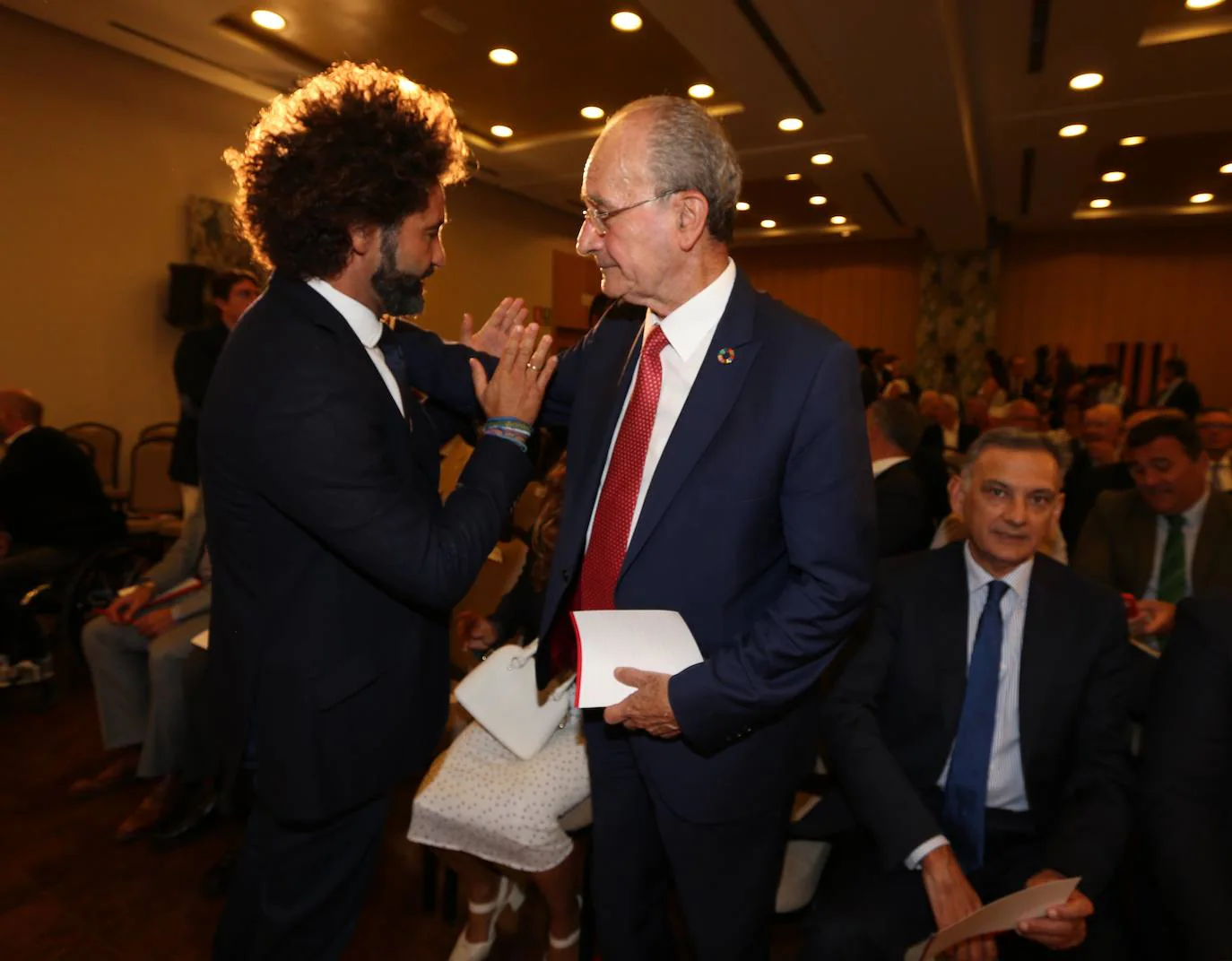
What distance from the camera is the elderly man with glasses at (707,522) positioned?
3.73 ft

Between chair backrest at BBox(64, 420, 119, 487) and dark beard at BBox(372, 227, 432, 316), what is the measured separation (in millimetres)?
5167

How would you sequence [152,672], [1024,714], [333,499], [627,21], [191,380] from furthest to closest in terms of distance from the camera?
[627,21], [191,380], [152,672], [1024,714], [333,499]

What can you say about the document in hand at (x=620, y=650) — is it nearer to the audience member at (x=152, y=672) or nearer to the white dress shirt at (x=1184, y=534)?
the audience member at (x=152, y=672)

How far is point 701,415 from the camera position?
1169 mm

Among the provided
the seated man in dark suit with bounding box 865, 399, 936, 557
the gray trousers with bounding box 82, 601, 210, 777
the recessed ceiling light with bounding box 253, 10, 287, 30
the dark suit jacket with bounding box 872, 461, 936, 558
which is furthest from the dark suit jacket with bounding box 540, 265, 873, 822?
the recessed ceiling light with bounding box 253, 10, 287, 30

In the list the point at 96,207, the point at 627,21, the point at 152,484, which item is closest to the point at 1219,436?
the point at 627,21

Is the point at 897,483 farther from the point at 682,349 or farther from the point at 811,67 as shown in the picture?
the point at 811,67

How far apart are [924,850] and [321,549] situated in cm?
122

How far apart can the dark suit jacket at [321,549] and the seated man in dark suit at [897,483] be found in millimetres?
1889

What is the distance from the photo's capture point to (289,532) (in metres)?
1.20

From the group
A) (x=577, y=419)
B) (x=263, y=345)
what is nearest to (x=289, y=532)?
(x=263, y=345)

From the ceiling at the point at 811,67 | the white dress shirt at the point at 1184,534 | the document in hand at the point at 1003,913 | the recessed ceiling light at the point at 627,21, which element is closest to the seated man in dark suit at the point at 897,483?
the white dress shirt at the point at 1184,534

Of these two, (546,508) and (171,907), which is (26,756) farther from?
(546,508)

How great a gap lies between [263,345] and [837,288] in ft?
40.2
